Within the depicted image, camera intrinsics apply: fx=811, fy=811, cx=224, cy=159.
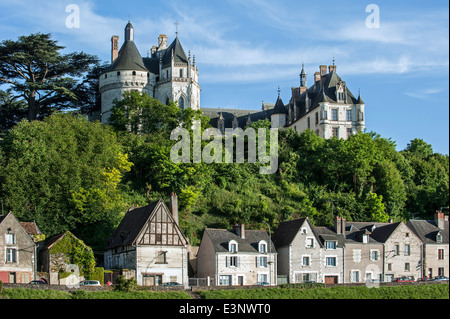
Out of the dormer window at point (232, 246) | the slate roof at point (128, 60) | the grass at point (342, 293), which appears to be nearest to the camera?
the grass at point (342, 293)

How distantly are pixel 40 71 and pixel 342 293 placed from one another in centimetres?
4498

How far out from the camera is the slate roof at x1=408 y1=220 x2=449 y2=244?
69.4 metres

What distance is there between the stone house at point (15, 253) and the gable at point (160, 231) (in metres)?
7.64

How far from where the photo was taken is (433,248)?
68.9 metres

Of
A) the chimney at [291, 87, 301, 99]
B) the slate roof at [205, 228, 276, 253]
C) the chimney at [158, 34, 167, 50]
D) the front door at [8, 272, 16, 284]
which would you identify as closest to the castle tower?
the chimney at [158, 34, 167, 50]

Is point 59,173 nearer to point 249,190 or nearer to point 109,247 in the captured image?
point 109,247

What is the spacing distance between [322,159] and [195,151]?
1496 cm

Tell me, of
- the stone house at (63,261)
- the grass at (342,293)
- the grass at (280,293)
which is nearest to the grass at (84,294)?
the grass at (280,293)

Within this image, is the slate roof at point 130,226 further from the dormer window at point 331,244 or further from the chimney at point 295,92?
the chimney at point 295,92

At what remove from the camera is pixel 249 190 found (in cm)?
7862

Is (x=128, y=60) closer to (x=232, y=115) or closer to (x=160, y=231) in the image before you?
(x=232, y=115)

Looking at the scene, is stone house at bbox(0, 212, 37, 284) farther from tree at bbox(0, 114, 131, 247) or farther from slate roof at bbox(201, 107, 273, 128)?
slate roof at bbox(201, 107, 273, 128)

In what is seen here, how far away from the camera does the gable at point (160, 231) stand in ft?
194
